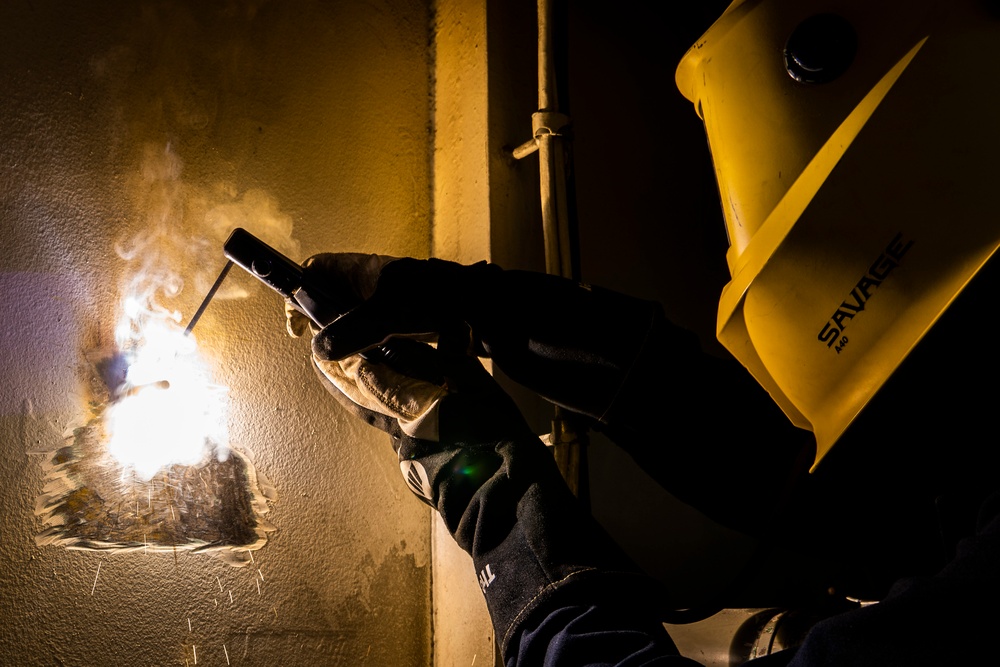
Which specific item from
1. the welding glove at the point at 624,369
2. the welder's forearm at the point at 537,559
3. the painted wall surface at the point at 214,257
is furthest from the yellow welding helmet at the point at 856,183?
the painted wall surface at the point at 214,257

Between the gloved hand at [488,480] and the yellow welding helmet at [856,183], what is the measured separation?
0.33m

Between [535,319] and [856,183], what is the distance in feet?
1.63

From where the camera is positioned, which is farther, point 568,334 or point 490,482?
point 568,334

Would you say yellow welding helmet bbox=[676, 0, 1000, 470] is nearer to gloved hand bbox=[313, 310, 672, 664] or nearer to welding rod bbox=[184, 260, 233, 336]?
gloved hand bbox=[313, 310, 672, 664]

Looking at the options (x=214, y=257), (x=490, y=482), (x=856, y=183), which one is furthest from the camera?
(x=214, y=257)

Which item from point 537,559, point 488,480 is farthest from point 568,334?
point 537,559

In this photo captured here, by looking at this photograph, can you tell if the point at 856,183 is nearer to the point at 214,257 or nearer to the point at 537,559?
the point at 537,559

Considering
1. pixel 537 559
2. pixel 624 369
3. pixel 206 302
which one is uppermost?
pixel 206 302

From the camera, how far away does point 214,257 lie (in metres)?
1.23

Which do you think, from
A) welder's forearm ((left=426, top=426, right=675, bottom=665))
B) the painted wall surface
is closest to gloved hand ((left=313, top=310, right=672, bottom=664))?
welder's forearm ((left=426, top=426, right=675, bottom=665))

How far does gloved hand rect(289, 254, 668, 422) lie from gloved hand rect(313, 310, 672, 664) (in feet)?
0.22

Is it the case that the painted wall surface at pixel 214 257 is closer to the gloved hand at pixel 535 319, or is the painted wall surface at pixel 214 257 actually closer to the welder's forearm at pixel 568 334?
the gloved hand at pixel 535 319

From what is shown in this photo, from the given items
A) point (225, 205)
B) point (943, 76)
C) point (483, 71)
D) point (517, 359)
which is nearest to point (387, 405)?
point (517, 359)

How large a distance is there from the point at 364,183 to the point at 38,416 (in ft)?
2.38
